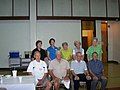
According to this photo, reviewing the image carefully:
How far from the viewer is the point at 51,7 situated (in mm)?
10828

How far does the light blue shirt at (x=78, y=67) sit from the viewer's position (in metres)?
5.86

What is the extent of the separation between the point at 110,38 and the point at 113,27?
646 mm

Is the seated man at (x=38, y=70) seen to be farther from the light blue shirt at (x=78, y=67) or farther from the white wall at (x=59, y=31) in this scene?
the white wall at (x=59, y=31)

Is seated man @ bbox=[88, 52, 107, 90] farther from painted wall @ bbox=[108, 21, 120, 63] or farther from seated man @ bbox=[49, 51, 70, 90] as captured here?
painted wall @ bbox=[108, 21, 120, 63]

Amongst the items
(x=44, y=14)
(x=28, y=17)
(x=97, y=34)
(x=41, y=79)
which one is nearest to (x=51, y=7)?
(x=44, y=14)

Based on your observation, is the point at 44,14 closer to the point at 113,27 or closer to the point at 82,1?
the point at 82,1

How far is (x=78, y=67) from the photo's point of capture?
5.87m

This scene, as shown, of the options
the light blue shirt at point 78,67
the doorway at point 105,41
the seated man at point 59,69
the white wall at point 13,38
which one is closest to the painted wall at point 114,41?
the doorway at point 105,41

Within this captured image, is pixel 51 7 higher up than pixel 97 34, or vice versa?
pixel 51 7

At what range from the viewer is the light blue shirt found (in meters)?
5.86

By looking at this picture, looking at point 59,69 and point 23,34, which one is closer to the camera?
point 59,69

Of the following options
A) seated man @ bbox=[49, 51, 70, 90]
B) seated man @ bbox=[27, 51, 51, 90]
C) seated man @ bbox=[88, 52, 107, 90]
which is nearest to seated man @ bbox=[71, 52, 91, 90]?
seated man @ bbox=[88, 52, 107, 90]

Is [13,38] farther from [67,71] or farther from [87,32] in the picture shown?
[67,71]

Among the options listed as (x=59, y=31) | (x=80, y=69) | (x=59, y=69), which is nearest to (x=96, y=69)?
(x=80, y=69)
